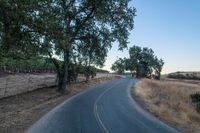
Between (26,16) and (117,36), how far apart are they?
2704cm

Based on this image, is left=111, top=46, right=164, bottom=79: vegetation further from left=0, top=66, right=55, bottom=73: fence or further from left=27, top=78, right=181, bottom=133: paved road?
left=27, top=78, right=181, bottom=133: paved road

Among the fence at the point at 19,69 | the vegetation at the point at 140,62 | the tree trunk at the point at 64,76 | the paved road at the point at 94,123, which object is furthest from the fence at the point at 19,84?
the vegetation at the point at 140,62

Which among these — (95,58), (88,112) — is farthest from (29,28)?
(95,58)

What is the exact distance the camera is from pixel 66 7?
132 ft

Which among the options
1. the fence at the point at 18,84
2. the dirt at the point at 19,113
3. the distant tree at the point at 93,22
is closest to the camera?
the dirt at the point at 19,113

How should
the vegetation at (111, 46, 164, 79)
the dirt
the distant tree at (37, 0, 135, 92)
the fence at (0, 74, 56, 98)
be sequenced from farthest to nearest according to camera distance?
the vegetation at (111, 46, 164, 79)
the distant tree at (37, 0, 135, 92)
the fence at (0, 74, 56, 98)
the dirt

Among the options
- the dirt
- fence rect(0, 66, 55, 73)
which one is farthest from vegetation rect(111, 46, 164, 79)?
the dirt

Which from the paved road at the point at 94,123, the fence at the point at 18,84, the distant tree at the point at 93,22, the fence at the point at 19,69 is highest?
the distant tree at the point at 93,22

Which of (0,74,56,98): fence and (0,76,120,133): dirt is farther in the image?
(0,74,56,98): fence

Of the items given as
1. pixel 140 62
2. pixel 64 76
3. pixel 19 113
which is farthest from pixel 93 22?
pixel 140 62

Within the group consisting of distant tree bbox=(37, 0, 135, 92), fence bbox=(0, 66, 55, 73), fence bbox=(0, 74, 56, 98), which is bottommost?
fence bbox=(0, 74, 56, 98)

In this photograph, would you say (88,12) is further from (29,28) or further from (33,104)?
(29,28)

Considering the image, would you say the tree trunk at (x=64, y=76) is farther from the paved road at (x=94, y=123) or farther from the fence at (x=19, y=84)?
the paved road at (x=94, y=123)

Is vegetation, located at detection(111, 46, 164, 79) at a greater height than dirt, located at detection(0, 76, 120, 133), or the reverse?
vegetation, located at detection(111, 46, 164, 79)
